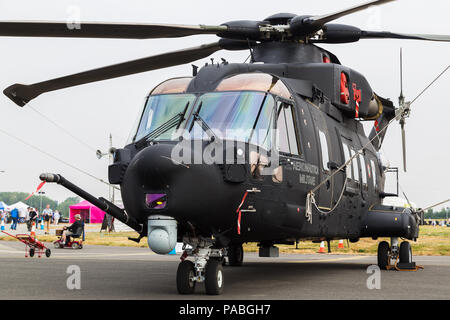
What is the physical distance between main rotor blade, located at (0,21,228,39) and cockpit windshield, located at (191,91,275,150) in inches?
43.2

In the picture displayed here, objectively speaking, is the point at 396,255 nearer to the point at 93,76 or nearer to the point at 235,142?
the point at 235,142

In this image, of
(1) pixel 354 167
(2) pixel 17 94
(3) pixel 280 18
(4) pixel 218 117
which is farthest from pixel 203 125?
(1) pixel 354 167

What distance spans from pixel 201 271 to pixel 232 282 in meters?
2.37

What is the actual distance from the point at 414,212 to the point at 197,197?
8505 mm

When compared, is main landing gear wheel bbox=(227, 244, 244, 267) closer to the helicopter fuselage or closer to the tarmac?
the tarmac

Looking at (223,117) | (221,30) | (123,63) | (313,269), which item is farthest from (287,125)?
(313,269)

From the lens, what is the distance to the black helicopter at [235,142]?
8469 millimetres

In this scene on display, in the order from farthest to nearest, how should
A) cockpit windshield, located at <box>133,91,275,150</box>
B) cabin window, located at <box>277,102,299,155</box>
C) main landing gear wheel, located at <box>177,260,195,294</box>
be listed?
cabin window, located at <box>277,102,299,155</box>
cockpit windshield, located at <box>133,91,275,150</box>
main landing gear wheel, located at <box>177,260,195,294</box>

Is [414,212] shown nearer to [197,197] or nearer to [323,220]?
[323,220]

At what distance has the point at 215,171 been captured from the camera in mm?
8570

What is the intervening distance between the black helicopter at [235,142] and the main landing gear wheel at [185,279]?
0.05 ft

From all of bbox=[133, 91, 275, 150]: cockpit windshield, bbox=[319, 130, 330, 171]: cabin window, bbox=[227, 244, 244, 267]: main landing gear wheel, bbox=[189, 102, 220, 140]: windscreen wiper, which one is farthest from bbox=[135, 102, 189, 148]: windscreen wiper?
bbox=[227, 244, 244, 267]: main landing gear wheel

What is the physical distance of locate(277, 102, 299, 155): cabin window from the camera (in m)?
9.92

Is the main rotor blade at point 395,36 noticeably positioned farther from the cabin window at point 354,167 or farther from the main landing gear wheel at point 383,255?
the main landing gear wheel at point 383,255
